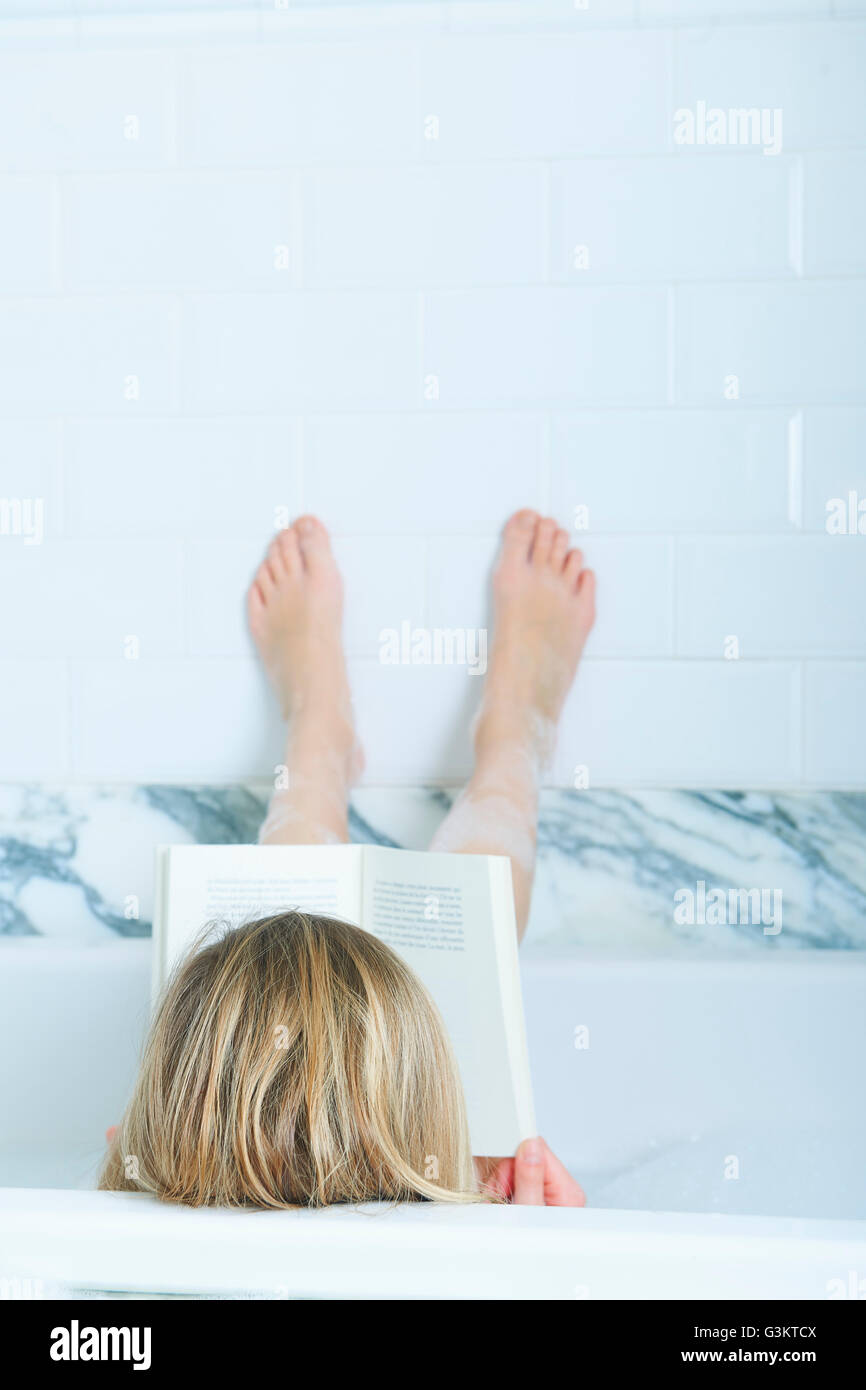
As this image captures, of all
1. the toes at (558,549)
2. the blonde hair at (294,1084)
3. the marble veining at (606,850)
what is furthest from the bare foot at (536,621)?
the blonde hair at (294,1084)

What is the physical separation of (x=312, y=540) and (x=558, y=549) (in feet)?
0.95

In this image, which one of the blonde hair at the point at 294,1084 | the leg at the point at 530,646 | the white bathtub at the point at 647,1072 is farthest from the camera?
the leg at the point at 530,646

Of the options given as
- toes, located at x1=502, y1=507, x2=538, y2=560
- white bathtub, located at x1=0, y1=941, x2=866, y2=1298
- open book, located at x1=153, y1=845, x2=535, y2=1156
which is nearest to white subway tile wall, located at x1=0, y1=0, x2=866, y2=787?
toes, located at x1=502, y1=507, x2=538, y2=560

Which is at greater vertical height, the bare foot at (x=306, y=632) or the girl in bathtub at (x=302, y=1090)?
the bare foot at (x=306, y=632)

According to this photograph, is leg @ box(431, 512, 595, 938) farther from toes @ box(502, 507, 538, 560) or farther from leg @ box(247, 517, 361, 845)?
leg @ box(247, 517, 361, 845)

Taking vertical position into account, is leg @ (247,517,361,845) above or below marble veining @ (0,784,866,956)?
above

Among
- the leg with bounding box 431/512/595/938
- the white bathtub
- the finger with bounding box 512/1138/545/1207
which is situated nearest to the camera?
the finger with bounding box 512/1138/545/1207

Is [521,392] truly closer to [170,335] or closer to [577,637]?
[577,637]

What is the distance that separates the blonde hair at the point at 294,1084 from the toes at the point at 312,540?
0.73 metres

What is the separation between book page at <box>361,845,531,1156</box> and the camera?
2.54ft

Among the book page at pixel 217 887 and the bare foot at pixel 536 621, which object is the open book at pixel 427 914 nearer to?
the book page at pixel 217 887

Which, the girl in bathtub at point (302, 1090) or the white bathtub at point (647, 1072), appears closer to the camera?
the girl in bathtub at point (302, 1090)

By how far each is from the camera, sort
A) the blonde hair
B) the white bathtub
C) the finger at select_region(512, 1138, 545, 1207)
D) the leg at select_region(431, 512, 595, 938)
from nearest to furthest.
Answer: the blonde hair, the finger at select_region(512, 1138, 545, 1207), the white bathtub, the leg at select_region(431, 512, 595, 938)

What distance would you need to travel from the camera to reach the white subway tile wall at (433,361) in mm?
1271
